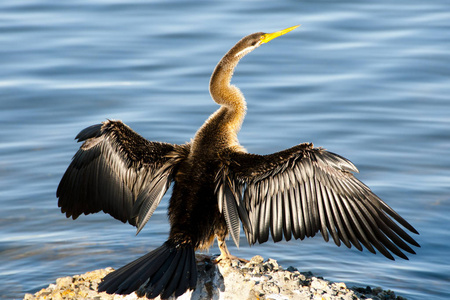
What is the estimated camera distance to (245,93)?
9.45 meters

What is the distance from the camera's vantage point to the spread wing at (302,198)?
4871mm

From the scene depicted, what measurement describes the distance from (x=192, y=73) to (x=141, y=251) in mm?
3851

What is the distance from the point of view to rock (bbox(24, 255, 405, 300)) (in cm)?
468

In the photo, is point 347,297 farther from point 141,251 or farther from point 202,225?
point 141,251

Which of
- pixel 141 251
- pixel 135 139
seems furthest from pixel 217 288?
pixel 141 251

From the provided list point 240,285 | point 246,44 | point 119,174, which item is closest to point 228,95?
point 246,44

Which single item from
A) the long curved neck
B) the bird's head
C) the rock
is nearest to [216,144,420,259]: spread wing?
the rock

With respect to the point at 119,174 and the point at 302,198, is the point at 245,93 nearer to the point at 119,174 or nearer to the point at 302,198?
the point at 119,174

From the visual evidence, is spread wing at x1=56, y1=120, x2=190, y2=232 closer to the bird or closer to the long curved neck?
the bird

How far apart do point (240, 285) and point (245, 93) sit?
5010 mm

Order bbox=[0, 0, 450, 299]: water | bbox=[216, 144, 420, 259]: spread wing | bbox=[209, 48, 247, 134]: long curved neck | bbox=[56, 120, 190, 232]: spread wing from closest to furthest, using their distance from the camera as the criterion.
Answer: bbox=[216, 144, 420, 259]: spread wing < bbox=[56, 120, 190, 232]: spread wing < bbox=[209, 48, 247, 134]: long curved neck < bbox=[0, 0, 450, 299]: water

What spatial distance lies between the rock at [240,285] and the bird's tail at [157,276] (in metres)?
0.25

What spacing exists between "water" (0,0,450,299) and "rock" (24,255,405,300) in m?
1.29

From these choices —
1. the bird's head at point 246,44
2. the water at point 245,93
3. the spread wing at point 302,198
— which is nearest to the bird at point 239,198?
the spread wing at point 302,198
